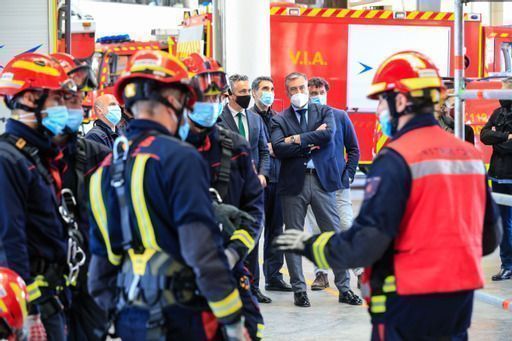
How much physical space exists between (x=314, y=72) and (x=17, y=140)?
39.7ft

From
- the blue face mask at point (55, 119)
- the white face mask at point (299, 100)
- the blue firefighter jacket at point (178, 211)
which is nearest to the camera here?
the blue firefighter jacket at point (178, 211)

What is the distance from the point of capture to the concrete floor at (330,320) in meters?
8.04

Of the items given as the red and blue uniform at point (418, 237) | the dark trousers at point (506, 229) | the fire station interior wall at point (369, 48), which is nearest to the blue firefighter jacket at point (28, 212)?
the red and blue uniform at point (418, 237)

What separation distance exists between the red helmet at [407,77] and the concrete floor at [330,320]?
4104mm

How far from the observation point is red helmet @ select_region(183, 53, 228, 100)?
17.6ft

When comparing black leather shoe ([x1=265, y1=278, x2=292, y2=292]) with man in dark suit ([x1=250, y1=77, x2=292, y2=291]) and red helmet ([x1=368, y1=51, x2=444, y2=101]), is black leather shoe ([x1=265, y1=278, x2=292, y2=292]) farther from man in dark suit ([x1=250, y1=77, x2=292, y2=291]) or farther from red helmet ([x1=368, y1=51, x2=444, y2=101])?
red helmet ([x1=368, y1=51, x2=444, y2=101])

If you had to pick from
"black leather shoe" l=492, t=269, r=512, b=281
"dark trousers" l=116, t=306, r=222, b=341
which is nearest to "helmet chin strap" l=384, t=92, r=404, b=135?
"dark trousers" l=116, t=306, r=222, b=341

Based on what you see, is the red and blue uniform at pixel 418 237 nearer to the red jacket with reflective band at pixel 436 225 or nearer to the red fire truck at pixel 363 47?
the red jacket with reflective band at pixel 436 225

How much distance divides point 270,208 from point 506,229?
270 centimetres

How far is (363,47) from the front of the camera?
55.2 feet

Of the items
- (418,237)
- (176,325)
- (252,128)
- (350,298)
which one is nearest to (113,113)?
(252,128)

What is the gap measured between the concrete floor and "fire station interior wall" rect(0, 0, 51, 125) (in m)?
3.49

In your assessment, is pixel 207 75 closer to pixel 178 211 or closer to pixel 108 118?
pixel 178 211

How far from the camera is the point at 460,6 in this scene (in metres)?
7.19
